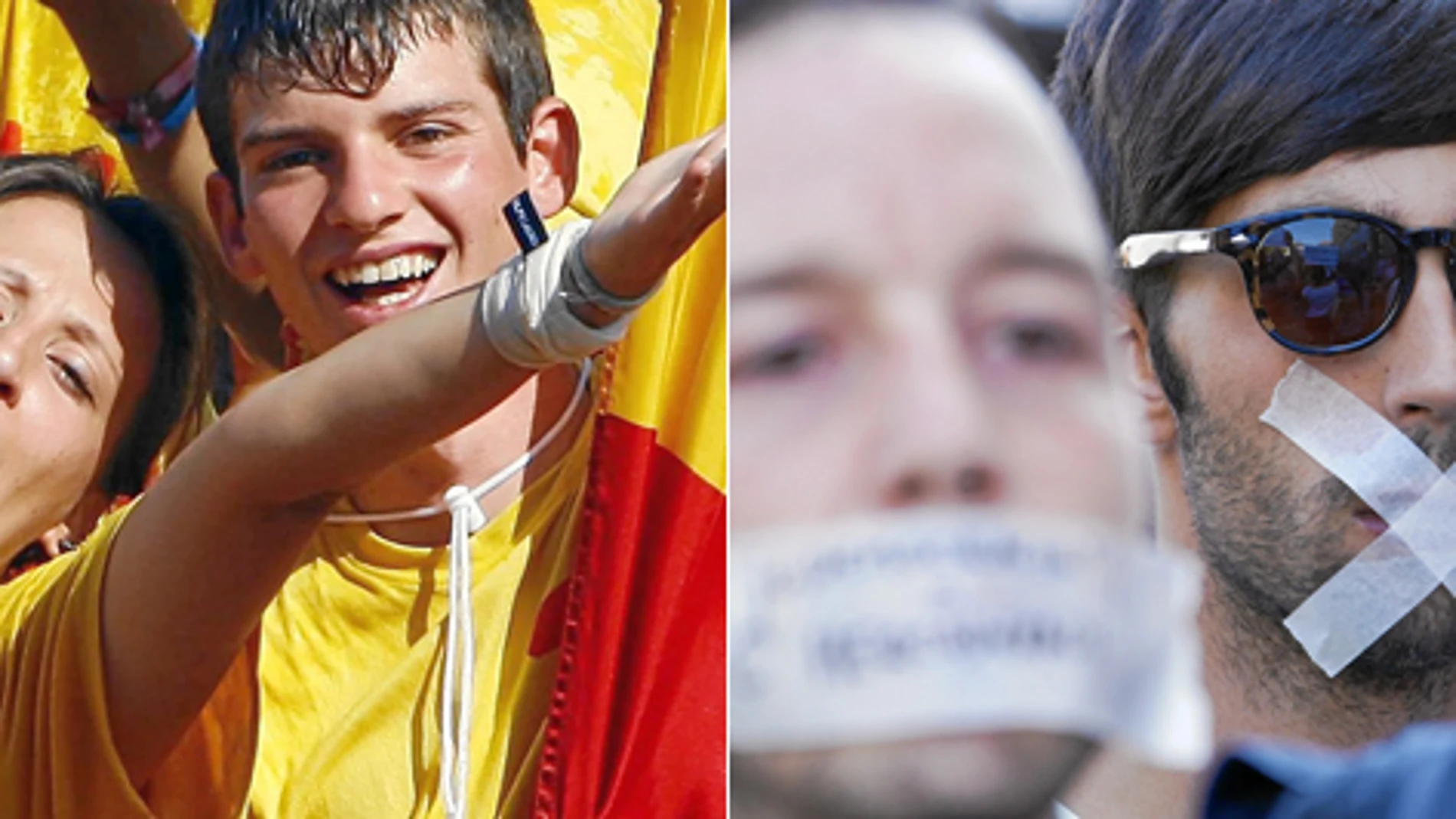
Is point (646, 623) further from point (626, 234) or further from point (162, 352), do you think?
point (162, 352)

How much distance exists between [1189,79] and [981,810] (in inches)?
22.8

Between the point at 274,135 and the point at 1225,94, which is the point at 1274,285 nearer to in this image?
the point at 1225,94

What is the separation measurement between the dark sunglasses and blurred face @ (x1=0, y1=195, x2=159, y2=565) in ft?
3.71

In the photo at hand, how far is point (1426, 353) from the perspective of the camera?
5.02ft

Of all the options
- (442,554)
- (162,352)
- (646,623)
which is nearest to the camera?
(646,623)

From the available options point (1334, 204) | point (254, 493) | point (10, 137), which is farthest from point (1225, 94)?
point (10, 137)

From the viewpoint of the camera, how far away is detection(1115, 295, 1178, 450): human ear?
62.9 inches

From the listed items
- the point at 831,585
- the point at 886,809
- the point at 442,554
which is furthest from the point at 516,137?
the point at 886,809

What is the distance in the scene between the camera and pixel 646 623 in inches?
68.2

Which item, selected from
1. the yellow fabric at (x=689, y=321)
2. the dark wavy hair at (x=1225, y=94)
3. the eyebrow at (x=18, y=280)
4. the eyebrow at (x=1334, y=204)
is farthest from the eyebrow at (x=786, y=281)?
the eyebrow at (x=18, y=280)

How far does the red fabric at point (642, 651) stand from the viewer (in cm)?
169

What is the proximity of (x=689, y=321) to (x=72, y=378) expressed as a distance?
70 cm

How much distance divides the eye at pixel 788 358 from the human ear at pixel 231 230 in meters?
0.64

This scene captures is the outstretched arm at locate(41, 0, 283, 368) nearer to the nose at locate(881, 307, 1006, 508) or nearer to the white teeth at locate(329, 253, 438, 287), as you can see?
the white teeth at locate(329, 253, 438, 287)
